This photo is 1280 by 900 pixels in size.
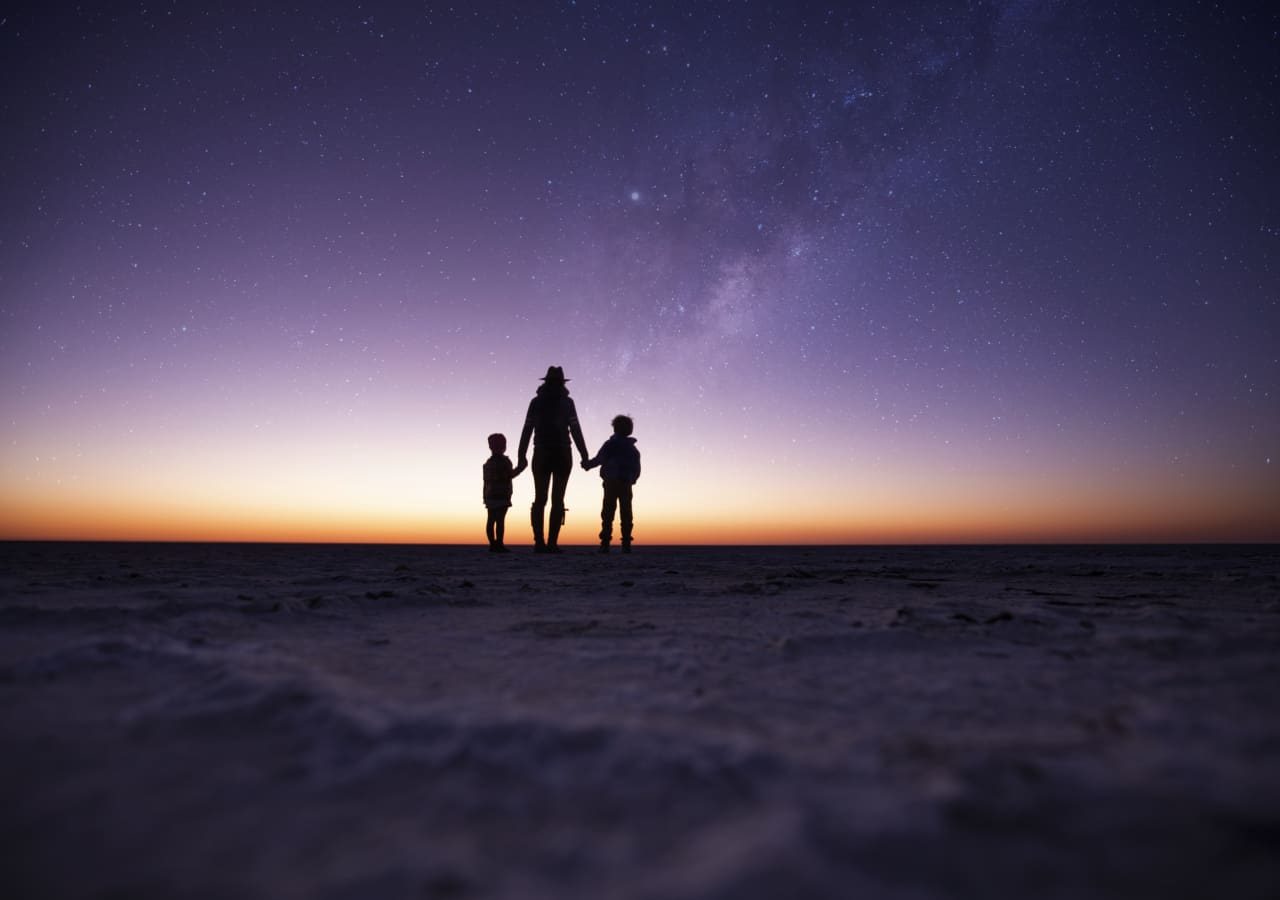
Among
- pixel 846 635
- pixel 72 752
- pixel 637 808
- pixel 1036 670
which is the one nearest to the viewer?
pixel 637 808

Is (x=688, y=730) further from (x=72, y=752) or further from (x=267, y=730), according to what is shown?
(x=72, y=752)

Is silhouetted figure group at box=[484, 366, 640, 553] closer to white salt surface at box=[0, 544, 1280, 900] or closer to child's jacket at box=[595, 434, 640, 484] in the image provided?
child's jacket at box=[595, 434, 640, 484]

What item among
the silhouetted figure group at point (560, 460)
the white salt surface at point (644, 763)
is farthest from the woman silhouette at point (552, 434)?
the white salt surface at point (644, 763)

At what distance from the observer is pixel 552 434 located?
6.87 metres

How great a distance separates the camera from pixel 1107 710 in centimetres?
95

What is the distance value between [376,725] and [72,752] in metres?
0.38

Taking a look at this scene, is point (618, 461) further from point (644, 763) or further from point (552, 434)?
point (644, 763)

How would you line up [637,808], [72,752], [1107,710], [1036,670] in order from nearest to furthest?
1. [637,808]
2. [72,752]
3. [1107,710]
4. [1036,670]

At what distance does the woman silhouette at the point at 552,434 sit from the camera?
6871mm

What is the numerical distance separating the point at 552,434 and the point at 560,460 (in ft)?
1.02

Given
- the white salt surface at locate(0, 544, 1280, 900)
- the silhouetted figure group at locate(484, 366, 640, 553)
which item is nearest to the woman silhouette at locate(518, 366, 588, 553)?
the silhouetted figure group at locate(484, 366, 640, 553)

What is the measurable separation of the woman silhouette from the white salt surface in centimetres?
526

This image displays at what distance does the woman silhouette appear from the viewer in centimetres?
687

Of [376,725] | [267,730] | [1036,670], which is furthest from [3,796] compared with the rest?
[1036,670]
